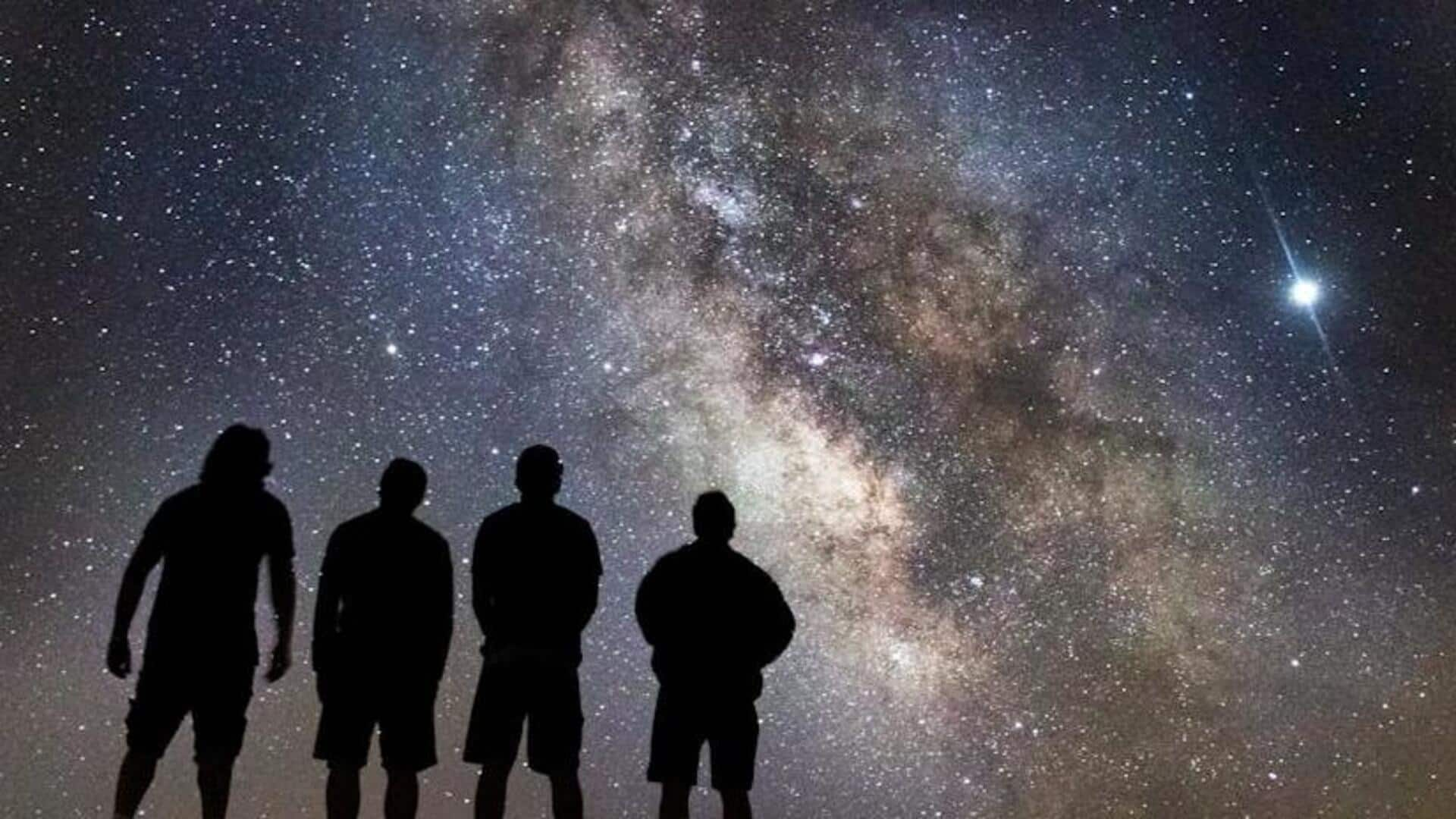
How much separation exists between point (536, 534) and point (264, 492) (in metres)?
0.99

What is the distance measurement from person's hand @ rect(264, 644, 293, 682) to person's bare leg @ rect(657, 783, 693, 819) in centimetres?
147

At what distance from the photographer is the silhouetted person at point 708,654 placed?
5.18 m

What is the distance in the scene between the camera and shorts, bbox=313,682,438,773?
15.6ft

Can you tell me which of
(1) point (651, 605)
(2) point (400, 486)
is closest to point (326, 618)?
(2) point (400, 486)

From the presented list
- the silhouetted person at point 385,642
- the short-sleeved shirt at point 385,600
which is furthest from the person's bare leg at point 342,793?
the short-sleeved shirt at point 385,600

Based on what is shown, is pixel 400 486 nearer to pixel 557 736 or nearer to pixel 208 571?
pixel 208 571

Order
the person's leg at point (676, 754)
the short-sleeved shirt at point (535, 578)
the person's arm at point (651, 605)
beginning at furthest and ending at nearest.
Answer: the person's arm at point (651, 605) < the person's leg at point (676, 754) < the short-sleeved shirt at point (535, 578)

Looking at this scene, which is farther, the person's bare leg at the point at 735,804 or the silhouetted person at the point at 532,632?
the person's bare leg at the point at 735,804

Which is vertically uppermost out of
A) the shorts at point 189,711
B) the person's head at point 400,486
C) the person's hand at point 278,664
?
the person's head at point 400,486

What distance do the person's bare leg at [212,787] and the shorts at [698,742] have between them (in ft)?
4.94

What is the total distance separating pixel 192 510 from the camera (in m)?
4.89

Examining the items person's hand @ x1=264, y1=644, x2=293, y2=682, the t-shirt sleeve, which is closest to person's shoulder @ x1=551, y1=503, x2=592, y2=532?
the t-shirt sleeve

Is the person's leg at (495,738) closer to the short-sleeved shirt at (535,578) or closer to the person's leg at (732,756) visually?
the short-sleeved shirt at (535,578)

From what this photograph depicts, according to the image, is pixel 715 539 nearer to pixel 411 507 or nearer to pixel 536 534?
pixel 536 534
